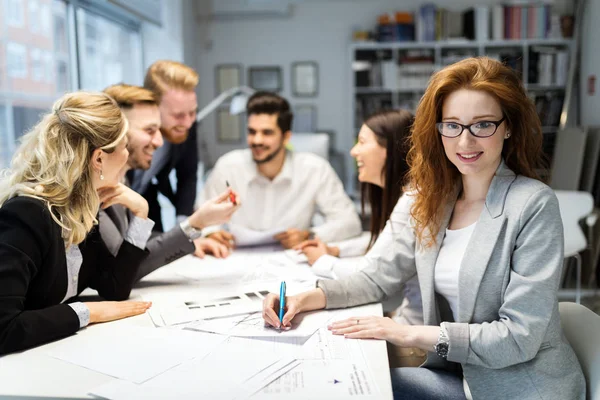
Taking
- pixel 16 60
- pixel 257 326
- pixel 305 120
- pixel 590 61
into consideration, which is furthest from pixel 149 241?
pixel 590 61

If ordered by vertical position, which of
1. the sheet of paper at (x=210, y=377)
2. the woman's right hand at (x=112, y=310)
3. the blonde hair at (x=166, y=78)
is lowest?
the sheet of paper at (x=210, y=377)

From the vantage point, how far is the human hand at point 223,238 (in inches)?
94.8

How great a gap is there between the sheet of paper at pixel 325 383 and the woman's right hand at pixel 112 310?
1.78 feet

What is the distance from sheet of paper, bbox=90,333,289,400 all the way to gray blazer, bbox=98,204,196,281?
0.68m

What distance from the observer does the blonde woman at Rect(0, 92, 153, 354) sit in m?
1.20

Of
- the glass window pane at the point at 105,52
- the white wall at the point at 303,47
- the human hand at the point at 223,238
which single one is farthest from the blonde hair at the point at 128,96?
the white wall at the point at 303,47

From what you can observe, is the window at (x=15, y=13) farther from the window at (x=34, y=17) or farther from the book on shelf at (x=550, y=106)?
the book on shelf at (x=550, y=106)

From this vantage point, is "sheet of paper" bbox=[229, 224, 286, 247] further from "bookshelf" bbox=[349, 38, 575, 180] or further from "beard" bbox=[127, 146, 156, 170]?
"bookshelf" bbox=[349, 38, 575, 180]

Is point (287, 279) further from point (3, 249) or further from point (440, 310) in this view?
point (3, 249)

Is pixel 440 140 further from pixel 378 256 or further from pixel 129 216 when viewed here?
pixel 129 216

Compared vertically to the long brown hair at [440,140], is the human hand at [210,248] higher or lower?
lower

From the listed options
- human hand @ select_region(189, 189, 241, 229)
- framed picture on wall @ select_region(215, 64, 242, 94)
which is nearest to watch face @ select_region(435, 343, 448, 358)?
human hand @ select_region(189, 189, 241, 229)

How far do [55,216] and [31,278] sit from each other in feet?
0.48

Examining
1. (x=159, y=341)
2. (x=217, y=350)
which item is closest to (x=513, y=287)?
(x=217, y=350)
